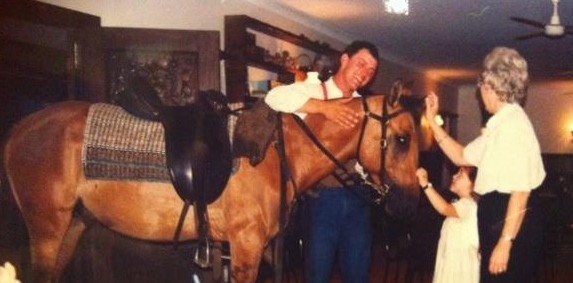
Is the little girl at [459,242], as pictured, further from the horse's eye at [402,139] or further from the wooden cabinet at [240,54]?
the wooden cabinet at [240,54]

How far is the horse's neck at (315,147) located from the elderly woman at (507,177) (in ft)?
1.84

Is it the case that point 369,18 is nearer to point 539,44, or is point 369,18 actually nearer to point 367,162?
point 539,44

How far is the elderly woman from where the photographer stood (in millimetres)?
2277

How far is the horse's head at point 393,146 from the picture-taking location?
105 inches

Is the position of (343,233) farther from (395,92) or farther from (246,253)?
(395,92)

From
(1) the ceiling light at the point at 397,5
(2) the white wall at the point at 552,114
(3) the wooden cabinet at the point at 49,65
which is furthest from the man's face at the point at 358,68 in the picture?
(2) the white wall at the point at 552,114

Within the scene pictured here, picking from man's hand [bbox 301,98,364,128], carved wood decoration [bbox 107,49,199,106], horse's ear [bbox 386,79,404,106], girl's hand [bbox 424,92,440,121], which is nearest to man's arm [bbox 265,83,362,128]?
man's hand [bbox 301,98,364,128]

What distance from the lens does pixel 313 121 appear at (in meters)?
2.74

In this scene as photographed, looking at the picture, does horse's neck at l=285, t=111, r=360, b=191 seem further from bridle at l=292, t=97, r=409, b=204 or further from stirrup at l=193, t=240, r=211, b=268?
stirrup at l=193, t=240, r=211, b=268

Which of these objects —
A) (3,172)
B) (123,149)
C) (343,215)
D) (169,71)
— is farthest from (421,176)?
(169,71)

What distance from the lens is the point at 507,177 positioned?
7.44 ft

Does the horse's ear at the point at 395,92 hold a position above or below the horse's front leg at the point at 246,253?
above

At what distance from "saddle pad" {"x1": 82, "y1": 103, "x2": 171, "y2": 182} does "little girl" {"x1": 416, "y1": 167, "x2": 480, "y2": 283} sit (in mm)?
1491

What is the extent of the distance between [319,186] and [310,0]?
374 centimetres
